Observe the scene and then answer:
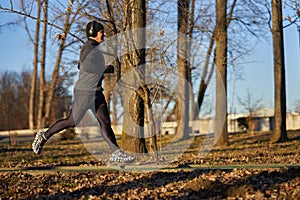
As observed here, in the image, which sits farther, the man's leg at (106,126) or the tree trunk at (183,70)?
the tree trunk at (183,70)

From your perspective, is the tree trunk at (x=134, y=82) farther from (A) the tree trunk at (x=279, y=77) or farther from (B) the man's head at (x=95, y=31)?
(A) the tree trunk at (x=279, y=77)

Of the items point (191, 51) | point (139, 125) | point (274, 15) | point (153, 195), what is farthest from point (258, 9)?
point (153, 195)

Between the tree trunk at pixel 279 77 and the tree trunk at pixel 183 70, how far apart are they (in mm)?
3437

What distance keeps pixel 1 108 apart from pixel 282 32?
53.4 ft

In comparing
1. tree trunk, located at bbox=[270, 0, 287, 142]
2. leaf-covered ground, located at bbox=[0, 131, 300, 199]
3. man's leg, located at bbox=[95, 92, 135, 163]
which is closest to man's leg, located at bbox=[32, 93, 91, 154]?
man's leg, located at bbox=[95, 92, 135, 163]

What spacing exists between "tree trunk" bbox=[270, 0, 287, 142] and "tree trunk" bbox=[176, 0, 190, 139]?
3.44 meters

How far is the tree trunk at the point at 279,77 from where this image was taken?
1703 centimetres

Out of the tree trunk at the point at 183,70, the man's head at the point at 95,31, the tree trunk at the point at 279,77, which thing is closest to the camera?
the man's head at the point at 95,31

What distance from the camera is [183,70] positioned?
A: 16406mm

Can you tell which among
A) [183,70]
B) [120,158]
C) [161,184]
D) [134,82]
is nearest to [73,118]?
[120,158]

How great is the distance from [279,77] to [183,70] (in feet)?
12.4

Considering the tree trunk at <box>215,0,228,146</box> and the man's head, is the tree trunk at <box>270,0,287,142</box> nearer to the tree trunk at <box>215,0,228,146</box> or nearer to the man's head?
the tree trunk at <box>215,0,228,146</box>

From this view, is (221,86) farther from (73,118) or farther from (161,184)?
(161,184)

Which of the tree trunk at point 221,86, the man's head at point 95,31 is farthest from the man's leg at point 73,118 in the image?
the tree trunk at point 221,86
